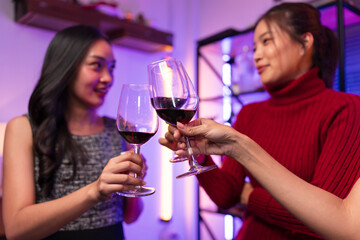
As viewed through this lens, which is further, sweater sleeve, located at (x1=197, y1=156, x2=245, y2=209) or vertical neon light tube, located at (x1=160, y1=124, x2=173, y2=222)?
vertical neon light tube, located at (x1=160, y1=124, x2=173, y2=222)

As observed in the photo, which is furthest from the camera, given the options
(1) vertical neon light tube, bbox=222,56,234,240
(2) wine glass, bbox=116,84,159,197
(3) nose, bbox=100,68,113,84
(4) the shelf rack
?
(1) vertical neon light tube, bbox=222,56,234,240

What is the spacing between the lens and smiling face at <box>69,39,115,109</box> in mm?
1336

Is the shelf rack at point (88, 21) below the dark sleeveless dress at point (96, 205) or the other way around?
the other way around

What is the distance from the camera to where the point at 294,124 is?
112 centimetres

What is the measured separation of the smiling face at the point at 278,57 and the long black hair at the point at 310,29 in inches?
0.9

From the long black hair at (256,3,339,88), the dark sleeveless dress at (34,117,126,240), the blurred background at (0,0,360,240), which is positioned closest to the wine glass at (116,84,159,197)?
the dark sleeveless dress at (34,117,126,240)

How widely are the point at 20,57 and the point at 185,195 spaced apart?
6.78 ft

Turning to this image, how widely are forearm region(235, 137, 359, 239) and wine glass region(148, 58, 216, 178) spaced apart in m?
0.12

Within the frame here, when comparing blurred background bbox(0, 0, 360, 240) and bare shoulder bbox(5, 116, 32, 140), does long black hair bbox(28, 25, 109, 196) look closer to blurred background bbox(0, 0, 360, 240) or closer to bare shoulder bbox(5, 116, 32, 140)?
bare shoulder bbox(5, 116, 32, 140)

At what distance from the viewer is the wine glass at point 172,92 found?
742mm

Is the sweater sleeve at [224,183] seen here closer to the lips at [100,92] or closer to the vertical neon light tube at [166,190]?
the lips at [100,92]

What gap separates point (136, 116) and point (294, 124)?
62 centimetres

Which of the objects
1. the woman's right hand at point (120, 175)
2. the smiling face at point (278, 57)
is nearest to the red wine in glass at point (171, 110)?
the woman's right hand at point (120, 175)

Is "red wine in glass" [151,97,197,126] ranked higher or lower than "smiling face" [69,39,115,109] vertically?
lower
